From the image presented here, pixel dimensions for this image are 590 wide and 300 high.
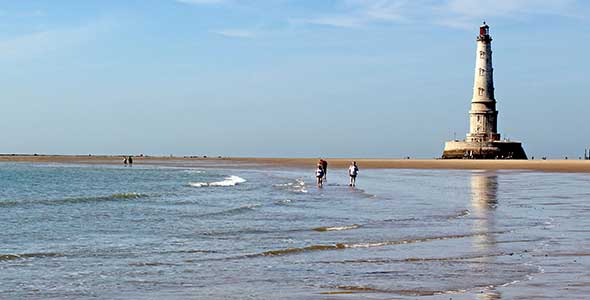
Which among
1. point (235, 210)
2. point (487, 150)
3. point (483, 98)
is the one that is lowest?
point (235, 210)

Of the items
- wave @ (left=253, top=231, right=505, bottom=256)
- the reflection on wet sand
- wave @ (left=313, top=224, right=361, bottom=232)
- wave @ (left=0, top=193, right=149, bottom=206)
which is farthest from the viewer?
wave @ (left=0, top=193, right=149, bottom=206)

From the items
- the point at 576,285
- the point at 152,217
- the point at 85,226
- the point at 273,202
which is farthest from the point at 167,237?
the point at 273,202

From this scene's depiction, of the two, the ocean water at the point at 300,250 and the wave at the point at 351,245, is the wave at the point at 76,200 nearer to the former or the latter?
the ocean water at the point at 300,250

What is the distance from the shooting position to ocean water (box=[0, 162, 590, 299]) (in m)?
11.0

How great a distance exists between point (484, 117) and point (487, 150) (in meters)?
3.84

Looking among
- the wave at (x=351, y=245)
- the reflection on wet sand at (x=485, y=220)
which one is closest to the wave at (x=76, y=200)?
the reflection on wet sand at (x=485, y=220)

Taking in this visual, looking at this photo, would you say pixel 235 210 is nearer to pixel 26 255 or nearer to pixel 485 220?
pixel 485 220

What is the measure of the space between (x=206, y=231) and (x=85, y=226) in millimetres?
3426

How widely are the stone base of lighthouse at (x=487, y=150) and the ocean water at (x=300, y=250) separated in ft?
215

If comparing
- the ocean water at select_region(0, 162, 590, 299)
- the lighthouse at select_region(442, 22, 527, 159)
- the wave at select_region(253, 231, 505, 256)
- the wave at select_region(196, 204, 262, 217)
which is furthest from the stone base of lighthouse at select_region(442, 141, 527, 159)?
the wave at select_region(253, 231, 505, 256)

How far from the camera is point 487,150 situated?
92.3 metres

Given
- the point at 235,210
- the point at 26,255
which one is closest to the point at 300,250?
the point at 26,255

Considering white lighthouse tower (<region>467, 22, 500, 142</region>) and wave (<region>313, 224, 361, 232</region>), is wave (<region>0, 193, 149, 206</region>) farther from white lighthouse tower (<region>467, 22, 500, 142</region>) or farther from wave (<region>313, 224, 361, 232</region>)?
white lighthouse tower (<region>467, 22, 500, 142</region>)

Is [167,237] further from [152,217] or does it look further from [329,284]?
[329,284]
